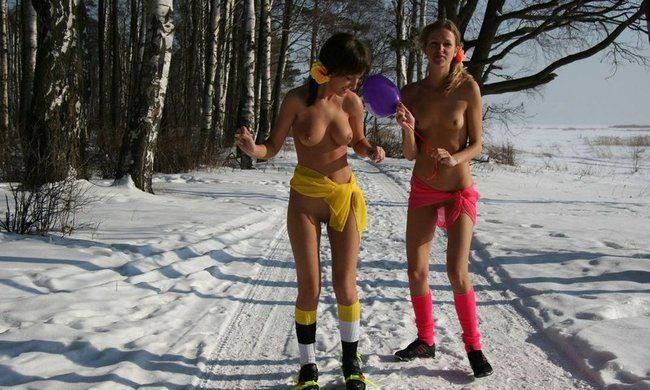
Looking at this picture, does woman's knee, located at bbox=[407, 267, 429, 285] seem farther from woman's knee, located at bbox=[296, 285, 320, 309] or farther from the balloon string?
woman's knee, located at bbox=[296, 285, 320, 309]

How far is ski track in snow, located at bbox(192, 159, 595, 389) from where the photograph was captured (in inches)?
115

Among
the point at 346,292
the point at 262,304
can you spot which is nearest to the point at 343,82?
the point at 346,292

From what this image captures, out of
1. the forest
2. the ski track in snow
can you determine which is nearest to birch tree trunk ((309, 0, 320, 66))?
the forest

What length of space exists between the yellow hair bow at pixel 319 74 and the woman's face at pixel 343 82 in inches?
1.8

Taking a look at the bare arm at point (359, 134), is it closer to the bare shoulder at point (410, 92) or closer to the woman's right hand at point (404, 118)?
the woman's right hand at point (404, 118)

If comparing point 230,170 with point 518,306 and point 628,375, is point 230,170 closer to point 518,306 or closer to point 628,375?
point 518,306

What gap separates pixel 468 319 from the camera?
3.04 m

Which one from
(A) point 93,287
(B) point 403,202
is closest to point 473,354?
(A) point 93,287

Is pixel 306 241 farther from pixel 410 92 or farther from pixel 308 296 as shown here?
pixel 410 92

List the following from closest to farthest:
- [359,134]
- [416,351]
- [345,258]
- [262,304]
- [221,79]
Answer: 1. [345,258]
2. [359,134]
3. [416,351]
4. [262,304]
5. [221,79]

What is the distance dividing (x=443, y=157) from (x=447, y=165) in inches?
6.3

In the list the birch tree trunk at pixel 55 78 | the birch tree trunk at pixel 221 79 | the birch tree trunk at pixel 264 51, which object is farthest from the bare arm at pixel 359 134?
the birch tree trunk at pixel 221 79

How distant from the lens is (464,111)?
303 cm

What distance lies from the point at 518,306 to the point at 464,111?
1883 mm
